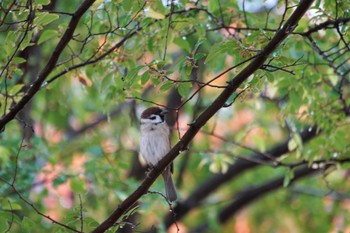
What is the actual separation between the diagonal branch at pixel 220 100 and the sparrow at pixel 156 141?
1.79m

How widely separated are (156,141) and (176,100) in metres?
2.21

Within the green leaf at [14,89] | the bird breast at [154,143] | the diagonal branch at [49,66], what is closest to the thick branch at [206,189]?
the bird breast at [154,143]

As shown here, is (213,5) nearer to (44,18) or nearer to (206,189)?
(44,18)

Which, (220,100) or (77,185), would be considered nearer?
(220,100)

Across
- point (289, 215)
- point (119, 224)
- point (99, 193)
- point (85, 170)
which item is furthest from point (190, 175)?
point (119, 224)

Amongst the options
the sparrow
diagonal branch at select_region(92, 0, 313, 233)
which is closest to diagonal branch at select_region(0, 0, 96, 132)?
diagonal branch at select_region(92, 0, 313, 233)

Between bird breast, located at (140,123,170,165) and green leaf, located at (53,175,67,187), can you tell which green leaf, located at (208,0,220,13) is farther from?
green leaf, located at (53,175,67,187)

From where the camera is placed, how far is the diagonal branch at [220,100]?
2573 mm

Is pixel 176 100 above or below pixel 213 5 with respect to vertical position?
above

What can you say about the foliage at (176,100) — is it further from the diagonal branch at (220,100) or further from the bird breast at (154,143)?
the bird breast at (154,143)

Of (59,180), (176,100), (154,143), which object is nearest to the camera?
(59,180)

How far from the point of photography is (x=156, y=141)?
4.86 m

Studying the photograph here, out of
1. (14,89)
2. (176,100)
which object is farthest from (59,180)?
(176,100)

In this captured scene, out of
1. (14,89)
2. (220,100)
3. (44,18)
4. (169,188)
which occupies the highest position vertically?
(169,188)
